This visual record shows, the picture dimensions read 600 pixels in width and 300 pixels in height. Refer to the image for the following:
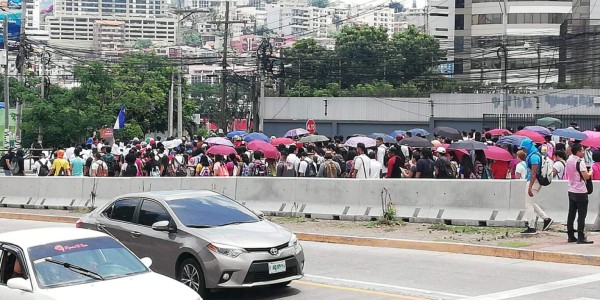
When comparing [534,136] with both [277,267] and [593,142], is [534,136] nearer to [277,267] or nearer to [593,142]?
[593,142]

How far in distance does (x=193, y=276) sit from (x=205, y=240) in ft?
1.84

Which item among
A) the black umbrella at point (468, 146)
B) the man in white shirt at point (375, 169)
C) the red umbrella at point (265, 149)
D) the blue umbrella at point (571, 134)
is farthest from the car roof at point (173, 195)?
the blue umbrella at point (571, 134)

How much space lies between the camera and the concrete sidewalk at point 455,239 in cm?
1442

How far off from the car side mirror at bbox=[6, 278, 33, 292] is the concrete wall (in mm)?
11417

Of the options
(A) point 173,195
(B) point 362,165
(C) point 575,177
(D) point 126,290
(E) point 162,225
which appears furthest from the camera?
(B) point 362,165

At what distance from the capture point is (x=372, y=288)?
40.1 feet

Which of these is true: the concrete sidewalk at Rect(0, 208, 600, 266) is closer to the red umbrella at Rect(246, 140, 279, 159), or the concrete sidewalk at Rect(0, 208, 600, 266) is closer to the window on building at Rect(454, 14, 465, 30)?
the red umbrella at Rect(246, 140, 279, 159)

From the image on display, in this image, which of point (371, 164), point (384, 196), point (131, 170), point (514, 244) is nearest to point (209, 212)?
point (514, 244)

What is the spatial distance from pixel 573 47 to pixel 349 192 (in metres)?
45.2

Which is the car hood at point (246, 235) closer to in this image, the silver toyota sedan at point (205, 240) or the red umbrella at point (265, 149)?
the silver toyota sedan at point (205, 240)

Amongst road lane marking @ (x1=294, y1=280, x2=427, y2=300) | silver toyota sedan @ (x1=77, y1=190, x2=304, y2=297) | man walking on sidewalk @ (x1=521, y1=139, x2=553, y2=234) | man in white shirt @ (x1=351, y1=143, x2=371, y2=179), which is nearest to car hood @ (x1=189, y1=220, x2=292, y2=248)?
silver toyota sedan @ (x1=77, y1=190, x2=304, y2=297)

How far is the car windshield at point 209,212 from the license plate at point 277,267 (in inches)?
41.6

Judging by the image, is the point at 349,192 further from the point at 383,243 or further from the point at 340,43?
the point at 340,43

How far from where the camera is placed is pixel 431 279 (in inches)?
504
